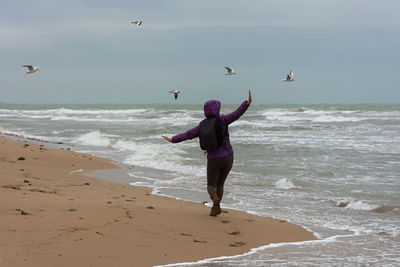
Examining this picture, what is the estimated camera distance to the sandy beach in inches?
176

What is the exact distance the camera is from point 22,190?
24.5 ft

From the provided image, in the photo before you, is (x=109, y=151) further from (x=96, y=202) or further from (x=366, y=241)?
(x=366, y=241)

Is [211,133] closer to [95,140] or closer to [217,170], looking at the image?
[217,170]

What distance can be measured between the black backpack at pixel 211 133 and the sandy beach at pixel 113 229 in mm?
1014

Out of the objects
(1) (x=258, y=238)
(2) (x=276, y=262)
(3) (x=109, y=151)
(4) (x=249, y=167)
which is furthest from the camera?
(3) (x=109, y=151)

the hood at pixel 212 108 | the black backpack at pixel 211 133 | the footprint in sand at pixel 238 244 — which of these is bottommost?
the footprint in sand at pixel 238 244

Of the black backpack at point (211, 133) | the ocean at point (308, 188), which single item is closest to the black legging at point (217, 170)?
the black backpack at point (211, 133)

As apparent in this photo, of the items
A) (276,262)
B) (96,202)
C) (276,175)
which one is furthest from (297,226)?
(276,175)

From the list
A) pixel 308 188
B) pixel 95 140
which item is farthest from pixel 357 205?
pixel 95 140

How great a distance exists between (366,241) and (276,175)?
6363 mm

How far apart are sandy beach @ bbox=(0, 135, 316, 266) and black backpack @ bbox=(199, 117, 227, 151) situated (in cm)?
101

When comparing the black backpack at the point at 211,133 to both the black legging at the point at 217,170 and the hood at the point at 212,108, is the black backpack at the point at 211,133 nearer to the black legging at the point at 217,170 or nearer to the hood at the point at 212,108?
the hood at the point at 212,108

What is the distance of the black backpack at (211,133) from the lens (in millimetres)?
6277

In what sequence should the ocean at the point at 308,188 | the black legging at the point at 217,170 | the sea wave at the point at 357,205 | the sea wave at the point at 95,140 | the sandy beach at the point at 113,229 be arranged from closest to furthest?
the sandy beach at the point at 113,229
the ocean at the point at 308,188
the black legging at the point at 217,170
the sea wave at the point at 357,205
the sea wave at the point at 95,140
